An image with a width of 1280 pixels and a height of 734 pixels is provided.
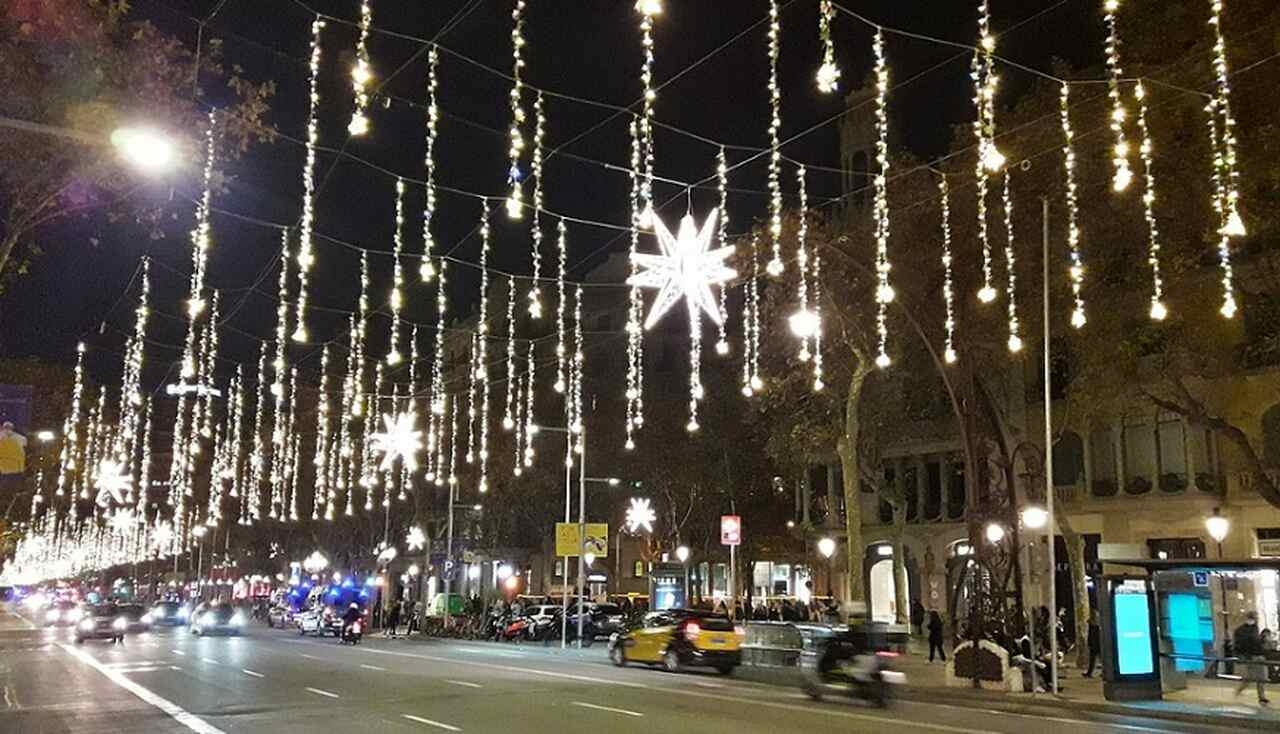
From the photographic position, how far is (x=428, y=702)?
17984 mm

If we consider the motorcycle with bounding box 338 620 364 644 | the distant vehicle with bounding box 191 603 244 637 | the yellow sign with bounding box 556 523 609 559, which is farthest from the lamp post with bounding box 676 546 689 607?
the distant vehicle with bounding box 191 603 244 637

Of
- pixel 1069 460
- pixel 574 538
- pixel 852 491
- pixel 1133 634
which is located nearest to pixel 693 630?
pixel 852 491

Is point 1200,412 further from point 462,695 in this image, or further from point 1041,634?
point 462,695

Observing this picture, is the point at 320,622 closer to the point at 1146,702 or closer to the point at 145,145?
the point at 1146,702

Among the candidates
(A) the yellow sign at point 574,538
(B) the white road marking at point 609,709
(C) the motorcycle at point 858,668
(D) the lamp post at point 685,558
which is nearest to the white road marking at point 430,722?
(B) the white road marking at point 609,709

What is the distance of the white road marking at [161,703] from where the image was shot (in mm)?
14922

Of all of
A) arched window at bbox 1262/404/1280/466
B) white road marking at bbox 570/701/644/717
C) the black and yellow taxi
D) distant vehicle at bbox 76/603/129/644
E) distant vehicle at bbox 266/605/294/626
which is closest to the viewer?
white road marking at bbox 570/701/644/717

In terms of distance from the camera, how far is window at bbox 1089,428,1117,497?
122 feet

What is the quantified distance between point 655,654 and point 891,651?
35.3 feet

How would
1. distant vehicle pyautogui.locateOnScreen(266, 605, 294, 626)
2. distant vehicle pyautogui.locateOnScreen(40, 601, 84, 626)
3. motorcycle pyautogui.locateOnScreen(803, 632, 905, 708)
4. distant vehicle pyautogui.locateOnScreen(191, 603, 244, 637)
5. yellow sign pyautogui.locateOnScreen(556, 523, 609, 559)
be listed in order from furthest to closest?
1. distant vehicle pyautogui.locateOnScreen(40, 601, 84, 626)
2. distant vehicle pyautogui.locateOnScreen(266, 605, 294, 626)
3. distant vehicle pyautogui.locateOnScreen(191, 603, 244, 637)
4. yellow sign pyautogui.locateOnScreen(556, 523, 609, 559)
5. motorcycle pyautogui.locateOnScreen(803, 632, 905, 708)

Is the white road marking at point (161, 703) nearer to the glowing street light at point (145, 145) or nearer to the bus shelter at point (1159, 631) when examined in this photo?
the glowing street light at point (145, 145)

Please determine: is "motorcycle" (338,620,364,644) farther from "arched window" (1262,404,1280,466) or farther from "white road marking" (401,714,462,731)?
"arched window" (1262,404,1280,466)

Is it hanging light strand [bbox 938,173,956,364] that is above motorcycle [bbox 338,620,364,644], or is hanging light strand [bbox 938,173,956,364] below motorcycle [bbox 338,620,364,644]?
above

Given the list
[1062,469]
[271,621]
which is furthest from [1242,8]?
[271,621]
